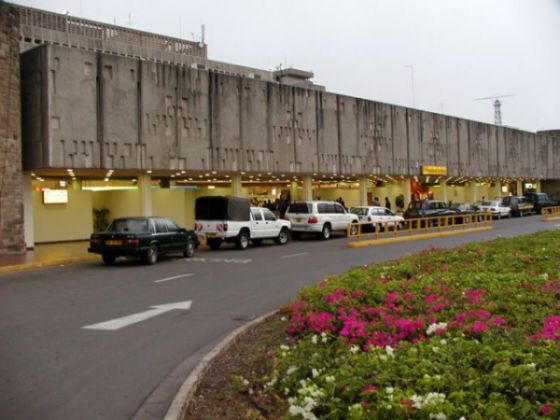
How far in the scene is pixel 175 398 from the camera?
613 cm

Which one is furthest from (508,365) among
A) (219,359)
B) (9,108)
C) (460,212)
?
(460,212)

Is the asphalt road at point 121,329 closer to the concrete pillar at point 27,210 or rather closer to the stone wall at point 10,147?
the stone wall at point 10,147

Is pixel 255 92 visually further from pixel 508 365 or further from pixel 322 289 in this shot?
pixel 508 365

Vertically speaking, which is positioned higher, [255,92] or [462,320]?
[255,92]

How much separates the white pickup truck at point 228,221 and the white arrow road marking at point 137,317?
1274 cm

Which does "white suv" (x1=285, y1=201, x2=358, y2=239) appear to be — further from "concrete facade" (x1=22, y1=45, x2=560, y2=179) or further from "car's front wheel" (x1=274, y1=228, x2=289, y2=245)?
"concrete facade" (x1=22, y1=45, x2=560, y2=179)

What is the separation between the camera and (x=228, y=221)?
25531 mm

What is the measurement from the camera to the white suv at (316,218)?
30.7 meters

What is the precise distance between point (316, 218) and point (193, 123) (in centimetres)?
763

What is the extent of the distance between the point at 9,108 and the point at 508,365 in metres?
22.1

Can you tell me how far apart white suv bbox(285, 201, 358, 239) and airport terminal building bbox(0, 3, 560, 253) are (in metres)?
3.45

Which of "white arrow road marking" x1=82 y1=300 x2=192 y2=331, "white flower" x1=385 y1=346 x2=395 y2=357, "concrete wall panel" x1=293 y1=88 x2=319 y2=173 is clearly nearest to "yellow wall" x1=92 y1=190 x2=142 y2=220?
"concrete wall panel" x1=293 y1=88 x2=319 y2=173

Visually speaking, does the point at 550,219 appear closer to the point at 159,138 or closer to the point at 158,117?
the point at 159,138

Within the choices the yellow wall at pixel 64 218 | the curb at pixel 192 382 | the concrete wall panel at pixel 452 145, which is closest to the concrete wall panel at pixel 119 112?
the yellow wall at pixel 64 218
